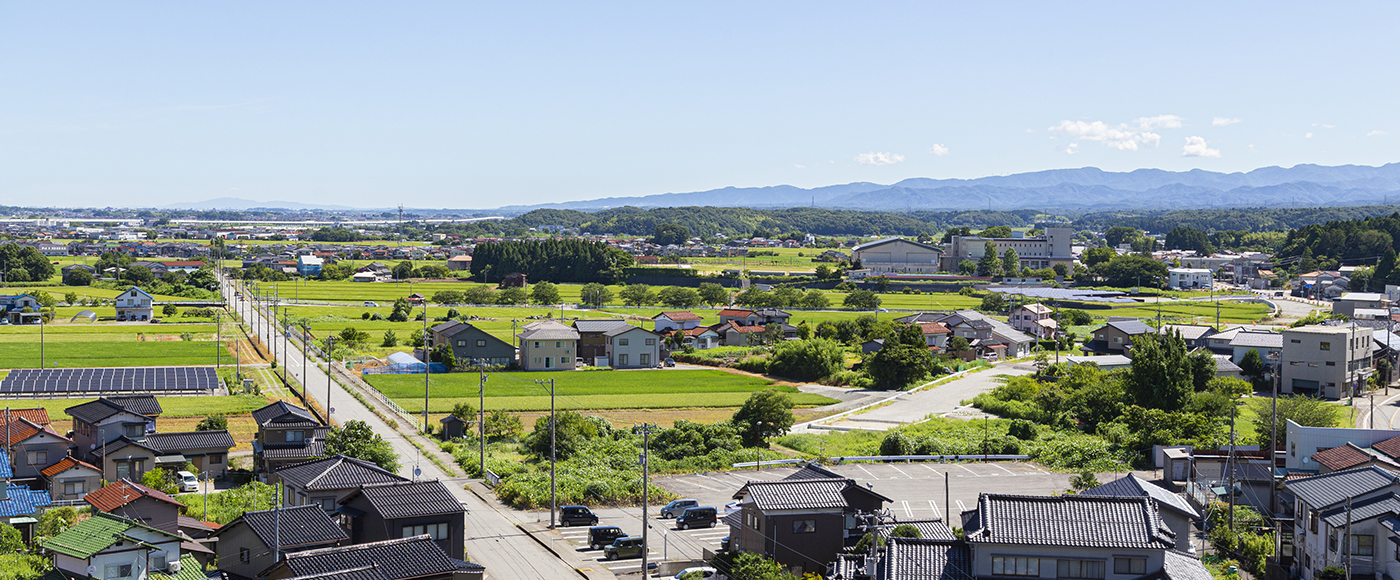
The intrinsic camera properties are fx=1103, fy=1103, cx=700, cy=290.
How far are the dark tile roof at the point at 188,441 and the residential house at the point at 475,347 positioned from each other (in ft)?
66.1

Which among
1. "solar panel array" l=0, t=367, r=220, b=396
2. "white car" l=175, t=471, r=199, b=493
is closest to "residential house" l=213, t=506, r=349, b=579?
"white car" l=175, t=471, r=199, b=493

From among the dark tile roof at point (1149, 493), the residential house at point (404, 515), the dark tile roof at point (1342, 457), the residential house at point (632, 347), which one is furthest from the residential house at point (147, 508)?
the residential house at point (632, 347)

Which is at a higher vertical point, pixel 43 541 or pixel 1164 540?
pixel 1164 540

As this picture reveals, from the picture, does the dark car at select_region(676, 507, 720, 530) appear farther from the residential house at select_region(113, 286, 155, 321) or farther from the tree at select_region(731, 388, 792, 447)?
the residential house at select_region(113, 286, 155, 321)

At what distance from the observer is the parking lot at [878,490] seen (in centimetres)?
1992

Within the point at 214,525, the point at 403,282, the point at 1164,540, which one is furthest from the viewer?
the point at 403,282

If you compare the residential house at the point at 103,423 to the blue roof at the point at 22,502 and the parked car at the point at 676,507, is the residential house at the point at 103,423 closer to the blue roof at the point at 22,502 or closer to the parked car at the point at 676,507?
the blue roof at the point at 22,502

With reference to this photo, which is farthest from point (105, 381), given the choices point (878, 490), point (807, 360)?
point (878, 490)

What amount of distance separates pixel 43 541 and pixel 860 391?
1141 inches

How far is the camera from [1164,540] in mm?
14789

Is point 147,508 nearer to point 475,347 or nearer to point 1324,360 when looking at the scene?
point 475,347

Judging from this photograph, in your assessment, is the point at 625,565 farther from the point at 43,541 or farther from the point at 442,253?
the point at 442,253

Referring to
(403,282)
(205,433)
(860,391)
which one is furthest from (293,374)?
(403,282)

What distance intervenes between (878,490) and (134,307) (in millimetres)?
53633
